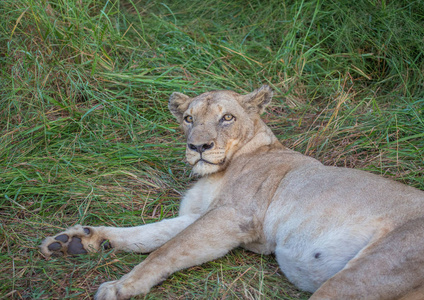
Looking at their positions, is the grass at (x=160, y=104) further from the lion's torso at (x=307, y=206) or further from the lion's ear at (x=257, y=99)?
the lion's ear at (x=257, y=99)

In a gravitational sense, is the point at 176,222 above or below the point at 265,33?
below

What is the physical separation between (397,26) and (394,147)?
1.97 m

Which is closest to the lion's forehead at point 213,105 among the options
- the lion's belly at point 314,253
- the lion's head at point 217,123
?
the lion's head at point 217,123

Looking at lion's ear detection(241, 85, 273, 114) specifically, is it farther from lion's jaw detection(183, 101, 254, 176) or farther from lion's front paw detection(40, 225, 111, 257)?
lion's front paw detection(40, 225, 111, 257)

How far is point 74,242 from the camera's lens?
12.2 feet

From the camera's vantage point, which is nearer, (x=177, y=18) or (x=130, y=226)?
(x=130, y=226)

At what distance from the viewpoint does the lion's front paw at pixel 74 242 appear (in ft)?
12.0

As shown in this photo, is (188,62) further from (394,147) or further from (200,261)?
(200,261)

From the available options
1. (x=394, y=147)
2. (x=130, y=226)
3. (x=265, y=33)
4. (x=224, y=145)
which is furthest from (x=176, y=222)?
(x=265, y=33)

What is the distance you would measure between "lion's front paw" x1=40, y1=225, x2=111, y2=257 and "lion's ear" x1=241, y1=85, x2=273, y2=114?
165 cm

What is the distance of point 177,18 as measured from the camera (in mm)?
7230

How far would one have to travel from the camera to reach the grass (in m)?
3.65

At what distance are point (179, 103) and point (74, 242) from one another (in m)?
1.61

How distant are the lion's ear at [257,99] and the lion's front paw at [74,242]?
1.65 meters
